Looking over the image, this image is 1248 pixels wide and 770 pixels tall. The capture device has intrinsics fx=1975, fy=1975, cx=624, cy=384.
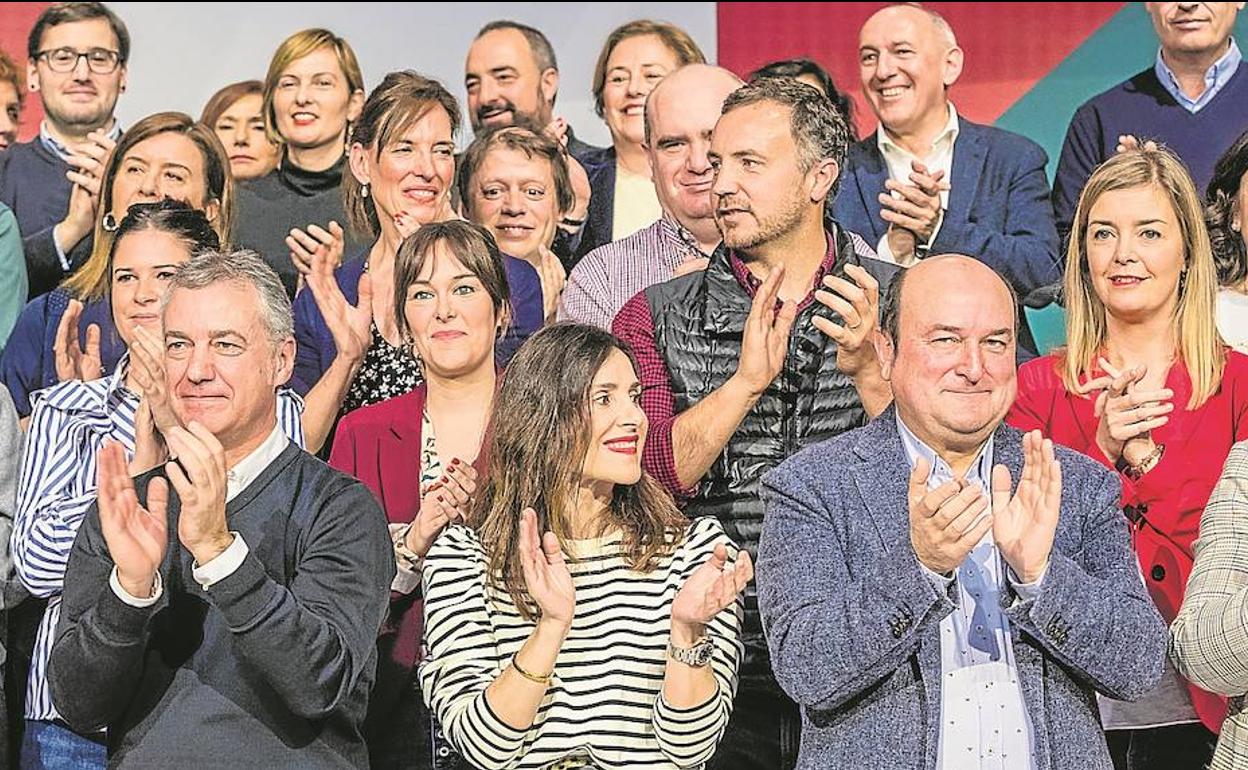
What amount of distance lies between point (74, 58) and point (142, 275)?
4.43 feet

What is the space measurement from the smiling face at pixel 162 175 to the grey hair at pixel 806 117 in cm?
136

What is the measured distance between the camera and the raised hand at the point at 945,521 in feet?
9.53

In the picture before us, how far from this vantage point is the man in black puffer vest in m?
3.63

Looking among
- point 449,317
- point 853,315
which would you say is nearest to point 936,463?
point 853,315

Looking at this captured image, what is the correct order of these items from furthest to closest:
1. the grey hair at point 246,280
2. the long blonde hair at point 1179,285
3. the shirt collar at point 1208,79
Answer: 1. the shirt collar at point 1208,79
2. the long blonde hair at point 1179,285
3. the grey hair at point 246,280

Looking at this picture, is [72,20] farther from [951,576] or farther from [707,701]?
[951,576]

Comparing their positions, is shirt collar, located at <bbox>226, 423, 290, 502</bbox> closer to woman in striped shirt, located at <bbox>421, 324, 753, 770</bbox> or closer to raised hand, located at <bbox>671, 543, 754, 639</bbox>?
woman in striped shirt, located at <bbox>421, 324, 753, 770</bbox>

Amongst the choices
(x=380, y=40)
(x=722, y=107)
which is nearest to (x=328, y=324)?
(x=722, y=107)

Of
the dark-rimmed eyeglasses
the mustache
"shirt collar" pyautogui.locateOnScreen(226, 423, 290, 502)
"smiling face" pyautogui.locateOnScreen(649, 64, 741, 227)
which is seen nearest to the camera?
"shirt collar" pyautogui.locateOnScreen(226, 423, 290, 502)

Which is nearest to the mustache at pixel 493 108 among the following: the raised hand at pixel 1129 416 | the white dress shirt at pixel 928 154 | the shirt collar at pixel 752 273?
the white dress shirt at pixel 928 154

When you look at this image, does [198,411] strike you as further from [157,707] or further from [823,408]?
[823,408]

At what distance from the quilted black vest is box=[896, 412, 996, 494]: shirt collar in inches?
18.8

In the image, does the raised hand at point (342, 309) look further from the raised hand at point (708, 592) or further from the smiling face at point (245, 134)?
the raised hand at point (708, 592)

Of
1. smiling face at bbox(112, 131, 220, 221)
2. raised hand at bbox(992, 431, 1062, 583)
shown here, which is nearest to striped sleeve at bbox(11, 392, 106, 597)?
smiling face at bbox(112, 131, 220, 221)
